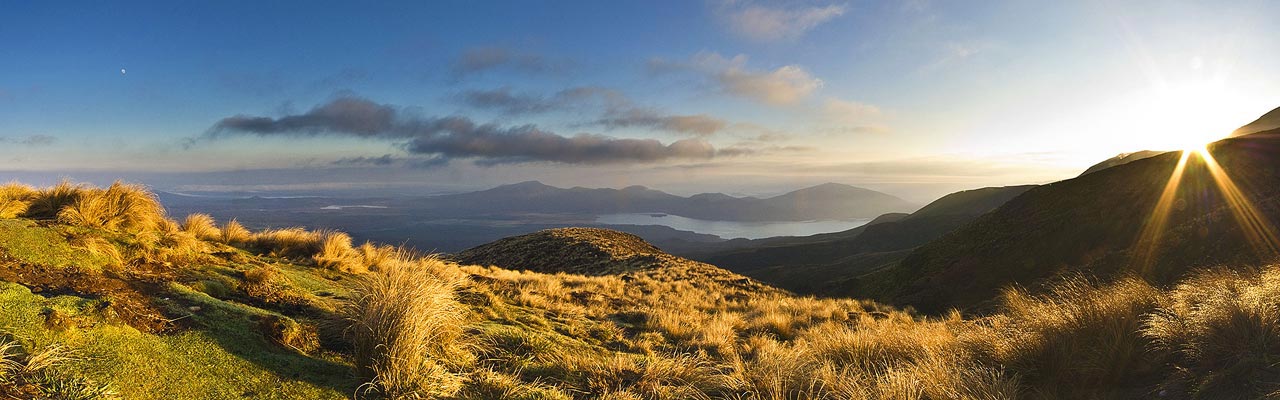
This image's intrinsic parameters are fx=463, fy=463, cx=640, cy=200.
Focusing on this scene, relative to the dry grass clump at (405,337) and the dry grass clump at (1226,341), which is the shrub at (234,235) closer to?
the dry grass clump at (405,337)

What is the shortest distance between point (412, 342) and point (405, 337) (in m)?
0.07

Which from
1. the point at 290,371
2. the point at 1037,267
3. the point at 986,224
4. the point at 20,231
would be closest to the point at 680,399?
the point at 290,371

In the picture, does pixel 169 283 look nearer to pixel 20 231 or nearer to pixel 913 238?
pixel 20 231

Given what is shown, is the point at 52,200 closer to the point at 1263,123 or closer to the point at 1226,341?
the point at 1226,341

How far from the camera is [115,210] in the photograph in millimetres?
5965

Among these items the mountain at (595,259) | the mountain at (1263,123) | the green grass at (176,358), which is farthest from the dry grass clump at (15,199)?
the mountain at (1263,123)

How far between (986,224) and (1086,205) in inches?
271

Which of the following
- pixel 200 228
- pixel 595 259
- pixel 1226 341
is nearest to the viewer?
pixel 1226 341

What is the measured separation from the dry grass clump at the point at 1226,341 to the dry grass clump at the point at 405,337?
5.86m

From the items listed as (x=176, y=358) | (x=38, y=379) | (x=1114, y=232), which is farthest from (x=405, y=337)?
(x=1114, y=232)

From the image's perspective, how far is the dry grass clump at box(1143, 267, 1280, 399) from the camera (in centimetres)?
351

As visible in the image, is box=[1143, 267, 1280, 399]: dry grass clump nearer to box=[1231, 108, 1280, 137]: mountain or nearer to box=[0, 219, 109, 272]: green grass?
box=[0, 219, 109, 272]: green grass

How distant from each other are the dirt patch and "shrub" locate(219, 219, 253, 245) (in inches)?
169

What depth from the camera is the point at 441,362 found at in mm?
4008
